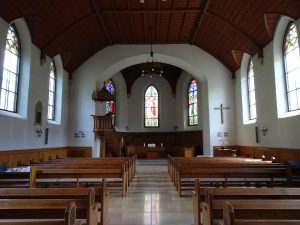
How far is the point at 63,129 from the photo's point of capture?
1293cm

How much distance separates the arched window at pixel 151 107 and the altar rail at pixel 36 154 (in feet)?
22.6

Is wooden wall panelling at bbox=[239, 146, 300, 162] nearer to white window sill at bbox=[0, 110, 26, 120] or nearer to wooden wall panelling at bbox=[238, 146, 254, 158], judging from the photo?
wooden wall panelling at bbox=[238, 146, 254, 158]

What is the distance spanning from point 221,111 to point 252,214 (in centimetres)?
1169

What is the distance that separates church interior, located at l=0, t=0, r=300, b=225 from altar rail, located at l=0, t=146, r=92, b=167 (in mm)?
56

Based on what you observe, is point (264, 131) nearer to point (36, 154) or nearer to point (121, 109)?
point (36, 154)

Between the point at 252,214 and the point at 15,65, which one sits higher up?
the point at 15,65

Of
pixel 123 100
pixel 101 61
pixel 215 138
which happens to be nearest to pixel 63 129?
pixel 101 61

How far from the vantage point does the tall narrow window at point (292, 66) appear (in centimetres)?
866

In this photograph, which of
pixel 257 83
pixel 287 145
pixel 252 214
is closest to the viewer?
pixel 252 214

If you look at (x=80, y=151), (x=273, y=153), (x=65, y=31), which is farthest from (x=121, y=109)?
(x=273, y=153)

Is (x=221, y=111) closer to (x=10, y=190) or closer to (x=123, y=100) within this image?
(x=123, y=100)

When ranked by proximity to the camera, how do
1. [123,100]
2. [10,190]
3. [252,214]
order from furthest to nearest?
[123,100]
[10,190]
[252,214]

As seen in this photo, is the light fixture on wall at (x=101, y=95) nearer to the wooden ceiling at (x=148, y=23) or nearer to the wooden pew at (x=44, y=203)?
the wooden ceiling at (x=148, y=23)

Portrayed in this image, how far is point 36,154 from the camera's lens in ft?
32.6
